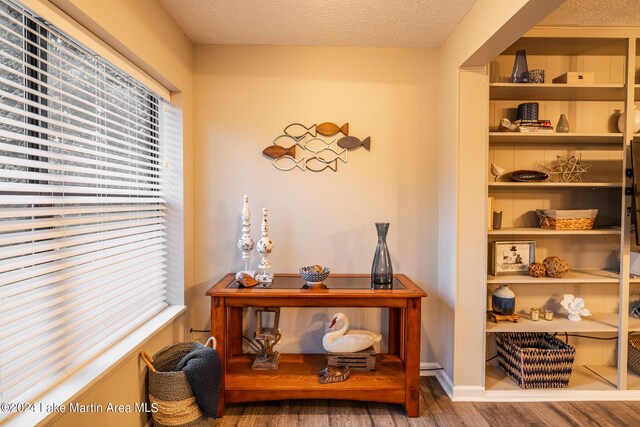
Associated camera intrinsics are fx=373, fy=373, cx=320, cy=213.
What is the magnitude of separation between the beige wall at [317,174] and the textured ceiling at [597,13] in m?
0.80

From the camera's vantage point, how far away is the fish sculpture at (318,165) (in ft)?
8.95

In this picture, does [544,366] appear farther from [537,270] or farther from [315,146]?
[315,146]

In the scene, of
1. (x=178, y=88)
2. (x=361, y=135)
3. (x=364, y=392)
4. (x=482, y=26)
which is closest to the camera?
(x=482, y=26)

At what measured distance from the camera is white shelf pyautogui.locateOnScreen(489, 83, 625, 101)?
94.3 inches

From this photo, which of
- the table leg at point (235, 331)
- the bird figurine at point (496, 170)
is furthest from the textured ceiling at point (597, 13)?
the table leg at point (235, 331)

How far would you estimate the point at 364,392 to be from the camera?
7.29ft

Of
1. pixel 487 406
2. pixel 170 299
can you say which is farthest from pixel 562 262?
pixel 170 299

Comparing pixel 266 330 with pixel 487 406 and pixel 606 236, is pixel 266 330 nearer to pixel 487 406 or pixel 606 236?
pixel 487 406

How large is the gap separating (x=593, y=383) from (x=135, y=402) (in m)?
2.83

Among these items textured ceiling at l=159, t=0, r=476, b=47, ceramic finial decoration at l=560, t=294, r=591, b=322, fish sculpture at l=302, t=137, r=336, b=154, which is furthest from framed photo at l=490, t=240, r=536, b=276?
textured ceiling at l=159, t=0, r=476, b=47

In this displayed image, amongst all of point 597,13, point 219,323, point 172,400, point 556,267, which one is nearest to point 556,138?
point 597,13

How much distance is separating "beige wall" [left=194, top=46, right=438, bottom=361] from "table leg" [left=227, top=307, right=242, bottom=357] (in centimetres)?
26

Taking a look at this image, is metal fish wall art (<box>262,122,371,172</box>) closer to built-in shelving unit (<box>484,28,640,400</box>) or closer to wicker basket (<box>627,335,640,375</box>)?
built-in shelving unit (<box>484,28,640,400</box>)

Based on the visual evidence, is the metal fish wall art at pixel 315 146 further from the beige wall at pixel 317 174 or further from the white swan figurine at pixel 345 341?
the white swan figurine at pixel 345 341
